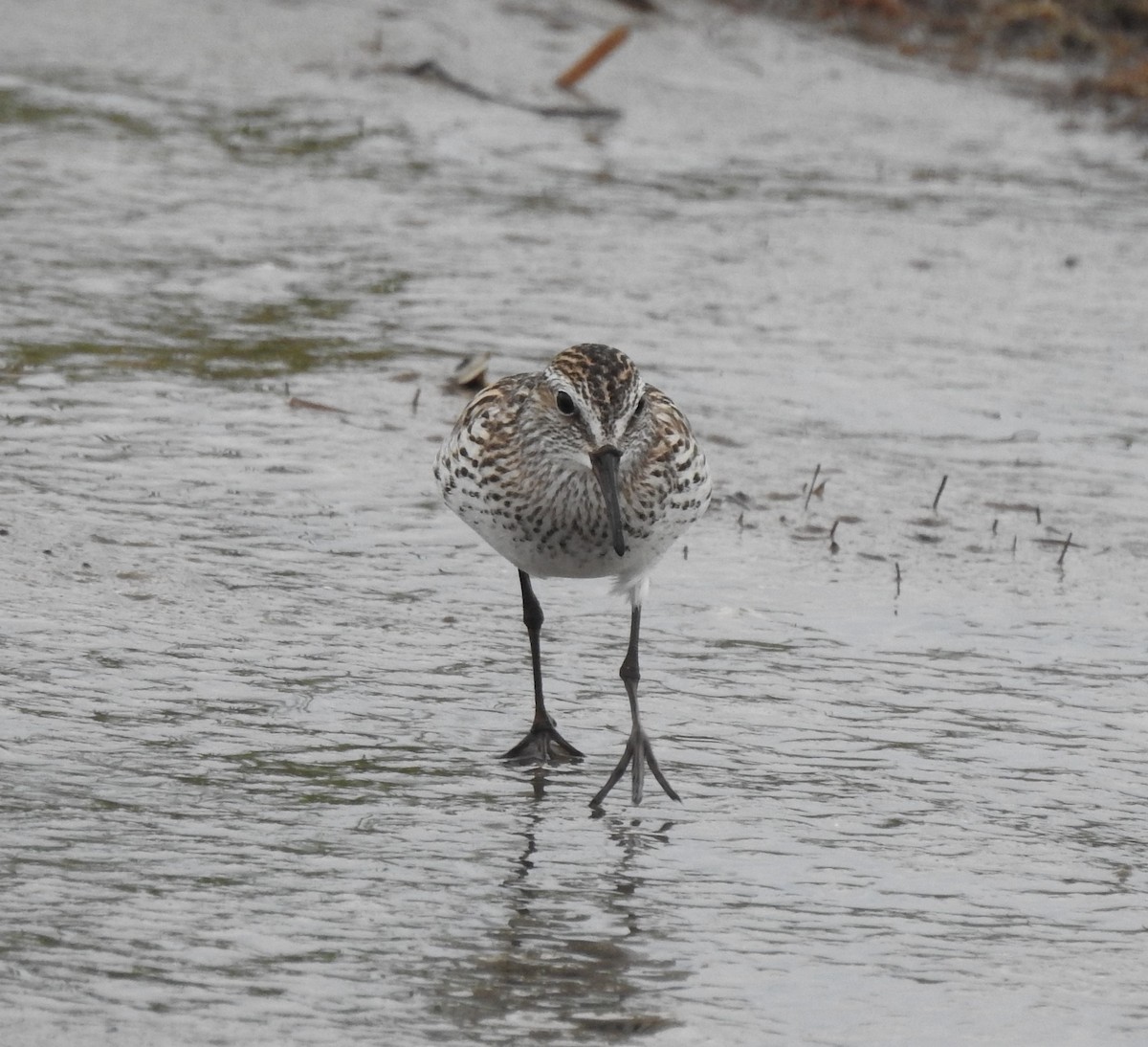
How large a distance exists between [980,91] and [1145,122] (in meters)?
1.56

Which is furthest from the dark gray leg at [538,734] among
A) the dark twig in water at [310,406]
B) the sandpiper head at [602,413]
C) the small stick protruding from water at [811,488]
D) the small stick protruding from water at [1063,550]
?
the dark twig in water at [310,406]

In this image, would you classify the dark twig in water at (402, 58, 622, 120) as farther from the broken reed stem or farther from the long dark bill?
the long dark bill

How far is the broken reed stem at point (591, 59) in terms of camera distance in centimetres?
1672

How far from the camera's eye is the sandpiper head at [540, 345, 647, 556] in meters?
6.28

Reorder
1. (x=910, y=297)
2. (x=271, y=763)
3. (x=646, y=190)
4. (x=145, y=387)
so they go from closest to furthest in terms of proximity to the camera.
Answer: (x=271, y=763)
(x=145, y=387)
(x=910, y=297)
(x=646, y=190)

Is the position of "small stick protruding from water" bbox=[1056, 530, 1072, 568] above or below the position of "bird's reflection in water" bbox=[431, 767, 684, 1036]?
above

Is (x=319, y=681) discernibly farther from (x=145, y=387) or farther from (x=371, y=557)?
(x=145, y=387)

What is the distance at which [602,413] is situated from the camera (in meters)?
6.30

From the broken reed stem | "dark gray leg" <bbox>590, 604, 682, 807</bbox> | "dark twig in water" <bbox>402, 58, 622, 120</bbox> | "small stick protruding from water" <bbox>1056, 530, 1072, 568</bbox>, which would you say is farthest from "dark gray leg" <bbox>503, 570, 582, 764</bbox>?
the broken reed stem

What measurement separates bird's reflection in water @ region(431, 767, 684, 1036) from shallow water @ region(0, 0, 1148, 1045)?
0.06 ft

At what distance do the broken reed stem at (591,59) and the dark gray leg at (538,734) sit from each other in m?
10.6

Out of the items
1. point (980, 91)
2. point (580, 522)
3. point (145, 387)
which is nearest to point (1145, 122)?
point (980, 91)

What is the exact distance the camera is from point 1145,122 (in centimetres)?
1766

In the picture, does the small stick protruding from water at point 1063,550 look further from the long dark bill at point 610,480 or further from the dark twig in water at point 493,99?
the dark twig in water at point 493,99
